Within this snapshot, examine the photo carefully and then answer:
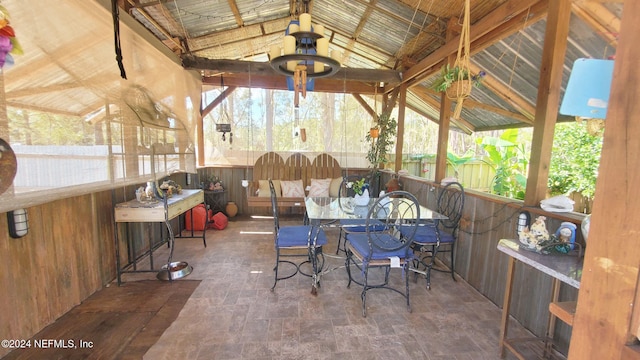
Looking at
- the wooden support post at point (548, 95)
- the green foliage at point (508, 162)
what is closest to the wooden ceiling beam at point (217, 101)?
the wooden support post at point (548, 95)

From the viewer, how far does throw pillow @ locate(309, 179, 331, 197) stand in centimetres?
489

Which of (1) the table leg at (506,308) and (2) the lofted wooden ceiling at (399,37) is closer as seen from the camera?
(1) the table leg at (506,308)

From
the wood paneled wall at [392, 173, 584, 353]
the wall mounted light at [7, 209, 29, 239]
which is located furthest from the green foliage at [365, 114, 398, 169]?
the wall mounted light at [7, 209, 29, 239]

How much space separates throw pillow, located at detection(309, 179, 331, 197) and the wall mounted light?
11.9 feet

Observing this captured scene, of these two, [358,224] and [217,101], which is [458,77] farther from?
[217,101]

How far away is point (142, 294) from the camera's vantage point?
243 cm

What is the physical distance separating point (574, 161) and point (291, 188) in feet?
14.7

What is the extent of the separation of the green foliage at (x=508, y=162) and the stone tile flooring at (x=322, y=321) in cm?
291

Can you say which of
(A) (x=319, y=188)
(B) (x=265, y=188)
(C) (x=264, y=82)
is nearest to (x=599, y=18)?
(A) (x=319, y=188)

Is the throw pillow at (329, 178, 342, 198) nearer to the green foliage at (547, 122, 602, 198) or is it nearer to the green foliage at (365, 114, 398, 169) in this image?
the green foliage at (365, 114, 398, 169)

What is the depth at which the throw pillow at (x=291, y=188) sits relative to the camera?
4832 millimetres

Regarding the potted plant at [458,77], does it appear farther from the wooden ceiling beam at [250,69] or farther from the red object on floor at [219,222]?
the red object on floor at [219,222]

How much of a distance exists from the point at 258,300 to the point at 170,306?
2.39ft

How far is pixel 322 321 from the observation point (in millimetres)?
2094
